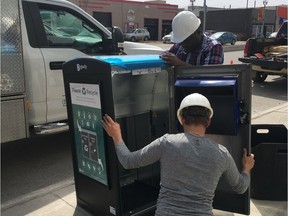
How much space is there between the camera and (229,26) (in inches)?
2185

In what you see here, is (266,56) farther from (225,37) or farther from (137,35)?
(137,35)

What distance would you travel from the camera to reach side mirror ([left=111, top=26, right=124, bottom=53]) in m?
5.23

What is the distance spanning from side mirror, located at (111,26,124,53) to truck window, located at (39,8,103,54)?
228 mm

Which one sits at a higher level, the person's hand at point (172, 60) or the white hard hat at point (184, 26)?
the white hard hat at point (184, 26)

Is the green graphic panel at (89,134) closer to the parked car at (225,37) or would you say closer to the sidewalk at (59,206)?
the sidewalk at (59,206)

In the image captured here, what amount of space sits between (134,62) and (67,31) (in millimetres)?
2465

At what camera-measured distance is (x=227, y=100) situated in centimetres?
285

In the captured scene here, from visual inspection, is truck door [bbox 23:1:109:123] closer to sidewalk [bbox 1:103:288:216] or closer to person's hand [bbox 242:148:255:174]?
sidewalk [bbox 1:103:288:216]

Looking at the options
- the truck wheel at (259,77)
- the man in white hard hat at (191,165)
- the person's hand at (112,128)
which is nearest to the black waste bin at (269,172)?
the man in white hard hat at (191,165)

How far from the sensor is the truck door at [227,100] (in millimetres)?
2775

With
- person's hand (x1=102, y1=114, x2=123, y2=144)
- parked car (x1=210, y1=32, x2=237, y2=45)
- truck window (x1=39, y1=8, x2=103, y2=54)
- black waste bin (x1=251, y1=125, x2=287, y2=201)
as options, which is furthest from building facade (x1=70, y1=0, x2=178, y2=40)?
person's hand (x1=102, y1=114, x2=123, y2=144)

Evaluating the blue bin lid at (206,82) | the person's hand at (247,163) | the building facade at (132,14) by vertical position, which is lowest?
the person's hand at (247,163)

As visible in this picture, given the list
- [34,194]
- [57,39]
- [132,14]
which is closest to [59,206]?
[34,194]

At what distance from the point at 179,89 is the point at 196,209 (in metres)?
1.23
